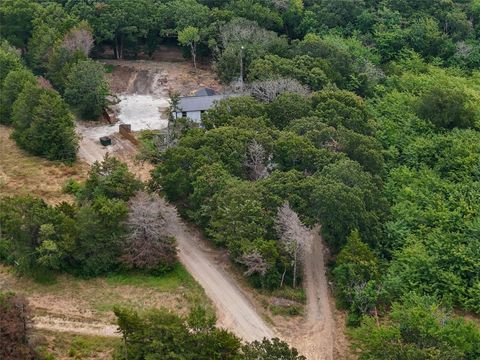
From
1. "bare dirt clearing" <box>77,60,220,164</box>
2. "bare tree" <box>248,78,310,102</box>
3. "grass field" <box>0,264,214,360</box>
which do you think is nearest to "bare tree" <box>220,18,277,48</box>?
"bare dirt clearing" <box>77,60,220,164</box>

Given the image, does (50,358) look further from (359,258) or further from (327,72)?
(327,72)

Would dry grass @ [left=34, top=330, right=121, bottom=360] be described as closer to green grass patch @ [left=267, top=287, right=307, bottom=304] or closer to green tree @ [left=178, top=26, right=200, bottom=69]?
green grass patch @ [left=267, top=287, right=307, bottom=304]

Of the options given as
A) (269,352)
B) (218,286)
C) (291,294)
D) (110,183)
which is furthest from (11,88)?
(269,352)

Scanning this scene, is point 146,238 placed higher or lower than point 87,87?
lower

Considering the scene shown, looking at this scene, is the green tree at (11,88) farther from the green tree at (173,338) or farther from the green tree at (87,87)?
the green tree at (173,338)

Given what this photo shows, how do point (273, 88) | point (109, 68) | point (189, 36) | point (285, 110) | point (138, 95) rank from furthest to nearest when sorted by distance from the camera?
point (109, 68), point (189, 36), point (138, 95), point (273, 88), point (285, 110)

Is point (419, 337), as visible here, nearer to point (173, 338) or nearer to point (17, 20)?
point (173, 338)

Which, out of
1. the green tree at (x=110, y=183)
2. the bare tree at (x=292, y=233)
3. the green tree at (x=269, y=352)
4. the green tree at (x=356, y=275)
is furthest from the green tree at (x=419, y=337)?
the green tree at (x=110, y=183)
